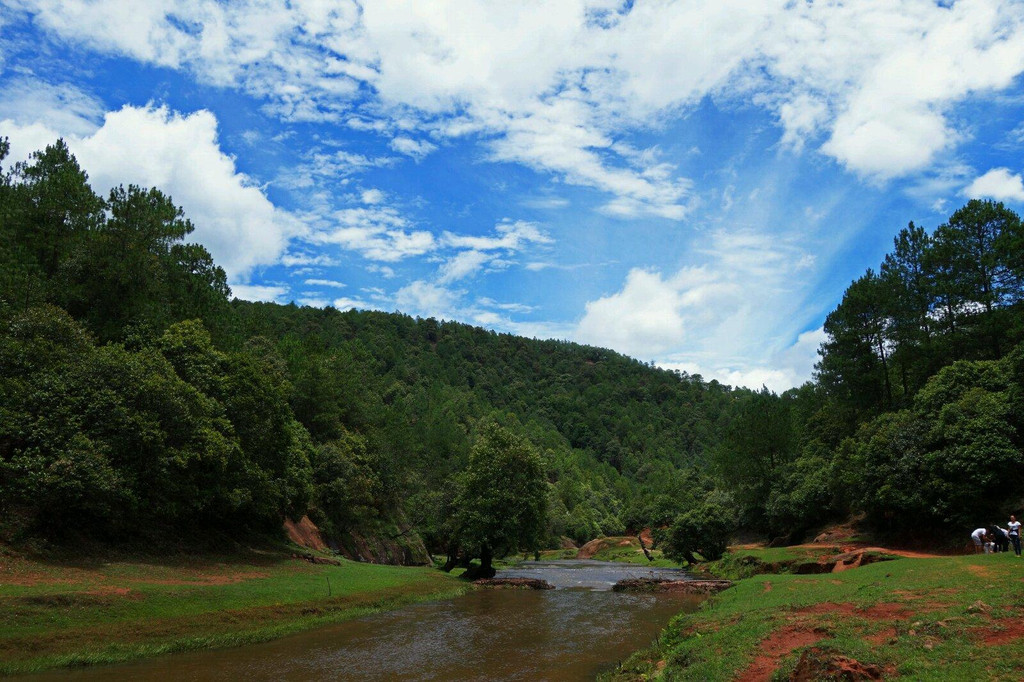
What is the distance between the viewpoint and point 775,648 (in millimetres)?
17234

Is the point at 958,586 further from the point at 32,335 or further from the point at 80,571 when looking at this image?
the point at 32,335

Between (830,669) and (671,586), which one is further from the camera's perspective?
(671,586)

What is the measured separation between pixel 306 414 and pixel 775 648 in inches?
2526

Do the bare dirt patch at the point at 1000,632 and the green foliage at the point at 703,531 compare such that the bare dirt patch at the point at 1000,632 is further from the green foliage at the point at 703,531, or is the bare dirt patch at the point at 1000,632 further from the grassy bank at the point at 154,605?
the green foliage at the point at 703,531

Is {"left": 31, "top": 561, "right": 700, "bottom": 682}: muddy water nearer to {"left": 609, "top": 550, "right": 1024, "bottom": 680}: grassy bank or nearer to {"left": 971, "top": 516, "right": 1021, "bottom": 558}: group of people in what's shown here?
{"left": 609, "top": 550, "right": 1024, "bottom": 680}: grassy bank

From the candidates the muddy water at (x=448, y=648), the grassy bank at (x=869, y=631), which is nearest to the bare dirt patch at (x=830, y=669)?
the grassy bank at (x=869, y=631)

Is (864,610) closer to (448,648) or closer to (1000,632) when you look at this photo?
(1000,632)

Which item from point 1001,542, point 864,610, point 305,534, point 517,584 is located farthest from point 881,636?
point 305,534

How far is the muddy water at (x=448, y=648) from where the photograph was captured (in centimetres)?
2019

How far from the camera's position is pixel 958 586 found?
20359mm

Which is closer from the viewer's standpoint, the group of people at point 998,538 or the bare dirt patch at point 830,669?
the bare dirt patch at point 830,669

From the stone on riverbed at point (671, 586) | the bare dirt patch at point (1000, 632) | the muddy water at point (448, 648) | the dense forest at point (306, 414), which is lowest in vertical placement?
the stone on riverbed at point (671, 586)

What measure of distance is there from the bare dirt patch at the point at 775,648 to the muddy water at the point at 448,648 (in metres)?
5.79

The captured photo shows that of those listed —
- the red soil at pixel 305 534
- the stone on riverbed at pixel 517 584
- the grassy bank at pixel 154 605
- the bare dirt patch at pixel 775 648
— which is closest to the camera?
the bare dirt patch at pixel 775 648
